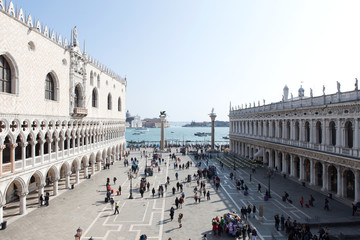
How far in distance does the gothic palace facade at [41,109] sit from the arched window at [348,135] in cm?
2740

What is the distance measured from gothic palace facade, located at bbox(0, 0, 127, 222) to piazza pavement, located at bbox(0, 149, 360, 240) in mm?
2251

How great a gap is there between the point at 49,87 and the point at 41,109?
10.7 feet

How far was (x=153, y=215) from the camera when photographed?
1978 cm

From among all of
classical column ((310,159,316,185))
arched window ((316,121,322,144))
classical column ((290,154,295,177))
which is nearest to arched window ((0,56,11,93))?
arched window ((316,121,322,144))

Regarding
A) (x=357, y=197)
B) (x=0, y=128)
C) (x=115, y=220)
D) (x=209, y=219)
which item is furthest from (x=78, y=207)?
(x=357, y=197)

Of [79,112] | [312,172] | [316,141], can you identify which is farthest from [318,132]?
[79,112]

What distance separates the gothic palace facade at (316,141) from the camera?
72.0ft

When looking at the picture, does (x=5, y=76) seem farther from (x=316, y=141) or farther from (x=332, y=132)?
(x=316, y=141)

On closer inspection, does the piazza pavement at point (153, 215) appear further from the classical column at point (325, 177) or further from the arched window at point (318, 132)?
the arched window at point (318, 132)

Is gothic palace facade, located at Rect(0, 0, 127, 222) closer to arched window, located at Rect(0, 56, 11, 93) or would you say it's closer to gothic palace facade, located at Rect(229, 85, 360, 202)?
arched window, located at Rect(0, 56, 11, 93)

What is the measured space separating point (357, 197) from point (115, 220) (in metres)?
20.0

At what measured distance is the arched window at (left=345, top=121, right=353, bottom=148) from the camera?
74.2ft

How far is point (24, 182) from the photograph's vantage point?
64.3ft

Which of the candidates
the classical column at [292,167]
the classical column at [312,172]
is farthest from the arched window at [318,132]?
the classical column at [292,167]
